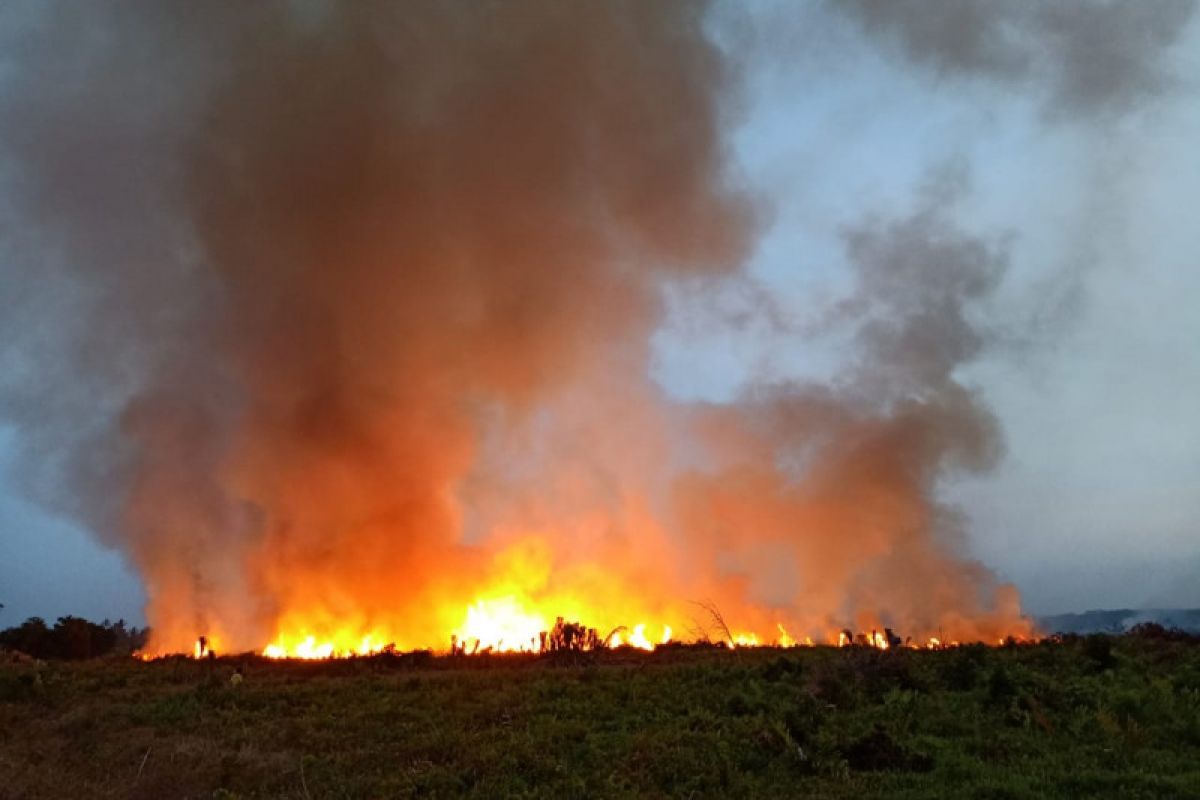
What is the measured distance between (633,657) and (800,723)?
1386 centimetres

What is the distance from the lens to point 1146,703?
15.2m

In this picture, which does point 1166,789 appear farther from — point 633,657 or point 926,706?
point 633,657

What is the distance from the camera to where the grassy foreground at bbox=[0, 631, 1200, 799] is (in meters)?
12.6

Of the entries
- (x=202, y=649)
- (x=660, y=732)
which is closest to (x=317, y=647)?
(x=202, y=649)

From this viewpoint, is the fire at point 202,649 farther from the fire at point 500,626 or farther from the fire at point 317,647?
the fire at point 500,626

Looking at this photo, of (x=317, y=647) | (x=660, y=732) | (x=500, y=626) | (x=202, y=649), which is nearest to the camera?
(x=660, y=732)

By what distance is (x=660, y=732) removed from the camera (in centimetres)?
1492

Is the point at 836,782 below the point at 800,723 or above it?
below

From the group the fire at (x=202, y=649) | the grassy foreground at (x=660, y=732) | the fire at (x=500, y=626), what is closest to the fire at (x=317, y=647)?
the fire at (x=202, y=649)

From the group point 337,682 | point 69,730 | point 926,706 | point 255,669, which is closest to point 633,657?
point 337,682

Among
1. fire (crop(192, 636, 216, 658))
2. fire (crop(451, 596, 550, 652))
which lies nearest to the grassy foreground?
fire (crop(192, 636, 216, 658))

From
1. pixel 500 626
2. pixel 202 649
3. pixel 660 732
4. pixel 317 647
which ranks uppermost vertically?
pixel 500 626

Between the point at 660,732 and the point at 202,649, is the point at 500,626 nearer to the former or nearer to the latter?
the point at 202,649

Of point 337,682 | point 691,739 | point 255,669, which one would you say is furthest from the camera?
point 255,669
